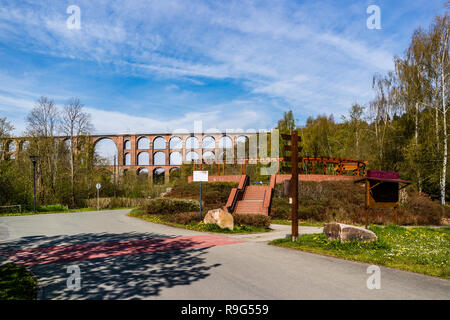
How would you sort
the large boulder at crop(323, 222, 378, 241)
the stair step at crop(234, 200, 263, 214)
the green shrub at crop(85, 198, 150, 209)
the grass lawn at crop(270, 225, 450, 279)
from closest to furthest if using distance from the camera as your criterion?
the grass lawn at crop(270, 225, 450, 279)
the large boulder at crop(323, 222, 378, 241)
the stair step at crop(234, 200, 263, 214)
the green shrub at crop(85, 198, 150, 209)

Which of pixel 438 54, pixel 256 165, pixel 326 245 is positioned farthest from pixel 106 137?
pixel 326 245

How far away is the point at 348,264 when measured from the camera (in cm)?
748

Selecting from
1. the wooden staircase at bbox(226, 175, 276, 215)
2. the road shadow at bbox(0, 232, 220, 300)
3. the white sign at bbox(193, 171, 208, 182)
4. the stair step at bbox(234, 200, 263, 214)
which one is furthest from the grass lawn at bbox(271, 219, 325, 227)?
the road shadow at bbox(0, 232, 220, 300)

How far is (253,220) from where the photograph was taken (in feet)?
47.4

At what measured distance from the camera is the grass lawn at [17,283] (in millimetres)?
5293

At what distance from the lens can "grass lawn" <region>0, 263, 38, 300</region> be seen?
5.29 m

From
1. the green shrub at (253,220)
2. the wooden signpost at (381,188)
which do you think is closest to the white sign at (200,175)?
the green shrub at (253,220)

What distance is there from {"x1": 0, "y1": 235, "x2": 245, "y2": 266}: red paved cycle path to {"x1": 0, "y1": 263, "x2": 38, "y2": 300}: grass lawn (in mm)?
686

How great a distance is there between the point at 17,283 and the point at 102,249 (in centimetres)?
349

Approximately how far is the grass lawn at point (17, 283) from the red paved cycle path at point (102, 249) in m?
0.69

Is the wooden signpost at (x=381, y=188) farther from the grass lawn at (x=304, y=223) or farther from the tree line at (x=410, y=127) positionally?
Result: the tree line at (x=410, y=127)

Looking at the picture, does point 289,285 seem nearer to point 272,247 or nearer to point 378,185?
point 272,247

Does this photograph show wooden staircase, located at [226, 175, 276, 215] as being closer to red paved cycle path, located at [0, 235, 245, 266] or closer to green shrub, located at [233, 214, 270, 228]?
green shrub, located at [233, 214, 270, 228]
